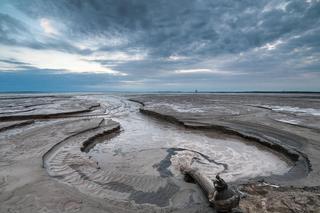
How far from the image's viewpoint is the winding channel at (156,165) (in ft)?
14.6

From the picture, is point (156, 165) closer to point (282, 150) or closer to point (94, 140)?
point (94, 140)

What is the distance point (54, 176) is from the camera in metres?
5.31

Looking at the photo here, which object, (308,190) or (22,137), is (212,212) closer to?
(308,190)

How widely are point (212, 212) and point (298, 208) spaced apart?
1635 mm

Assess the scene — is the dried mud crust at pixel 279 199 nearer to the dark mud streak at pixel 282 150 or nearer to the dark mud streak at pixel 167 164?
the dark mud streak at pixel 282 150

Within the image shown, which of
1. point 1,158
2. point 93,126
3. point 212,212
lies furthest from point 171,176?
point 93,126

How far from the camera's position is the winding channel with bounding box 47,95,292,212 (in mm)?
4445

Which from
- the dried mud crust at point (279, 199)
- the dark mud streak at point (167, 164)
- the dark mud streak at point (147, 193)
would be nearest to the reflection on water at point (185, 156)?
the dark mud streak at point (167, 164)

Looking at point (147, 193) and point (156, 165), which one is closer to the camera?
point (147, 193)

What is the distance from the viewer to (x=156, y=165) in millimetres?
6621

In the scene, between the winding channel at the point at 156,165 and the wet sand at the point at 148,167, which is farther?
the winding channel at the point at 156,165

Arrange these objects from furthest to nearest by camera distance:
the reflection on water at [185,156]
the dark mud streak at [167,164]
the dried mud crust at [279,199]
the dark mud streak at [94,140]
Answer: the dark mud streak at [94,140]
the reflection on water at [185,156]
the dark mud streak at [167,164]
the dried mud crust at [279,199]

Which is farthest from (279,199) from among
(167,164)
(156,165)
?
(156,165)

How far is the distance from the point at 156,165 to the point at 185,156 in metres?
1.40
